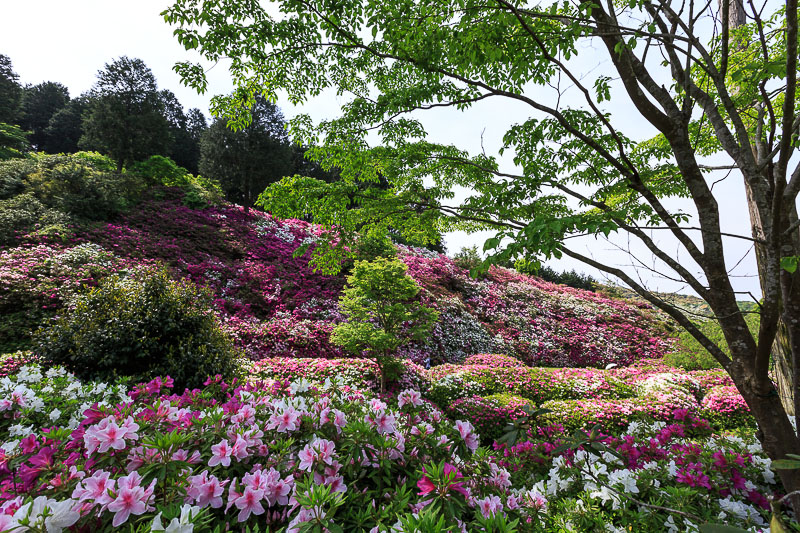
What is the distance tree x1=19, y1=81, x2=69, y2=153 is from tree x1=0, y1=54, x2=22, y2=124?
441 centimetres

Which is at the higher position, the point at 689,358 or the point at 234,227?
the point at 234,227

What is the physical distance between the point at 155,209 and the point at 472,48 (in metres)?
16.2

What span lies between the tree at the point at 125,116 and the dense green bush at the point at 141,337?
70.4ft

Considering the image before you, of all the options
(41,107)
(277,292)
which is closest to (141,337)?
(277,292)

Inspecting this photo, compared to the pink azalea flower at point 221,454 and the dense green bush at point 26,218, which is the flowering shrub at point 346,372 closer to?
the pink azalea flower at point 221,454

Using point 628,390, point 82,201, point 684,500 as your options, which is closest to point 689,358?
point 628,390

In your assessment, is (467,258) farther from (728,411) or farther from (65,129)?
(65,129)

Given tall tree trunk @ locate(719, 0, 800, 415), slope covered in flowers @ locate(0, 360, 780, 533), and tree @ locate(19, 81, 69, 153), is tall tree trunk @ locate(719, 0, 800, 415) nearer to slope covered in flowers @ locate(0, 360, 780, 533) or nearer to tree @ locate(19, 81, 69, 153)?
slope covered in flowers @ locate(0, 360, 780, 533)

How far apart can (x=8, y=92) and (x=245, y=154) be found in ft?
65.2

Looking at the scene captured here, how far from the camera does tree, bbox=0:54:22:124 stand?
22984 millimetres

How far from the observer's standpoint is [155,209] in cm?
1427

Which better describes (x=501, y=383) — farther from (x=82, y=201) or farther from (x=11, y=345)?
(x=82, y=201)

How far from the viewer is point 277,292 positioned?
442 inches


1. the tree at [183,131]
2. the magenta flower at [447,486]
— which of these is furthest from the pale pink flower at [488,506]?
the tree at [183,131]
